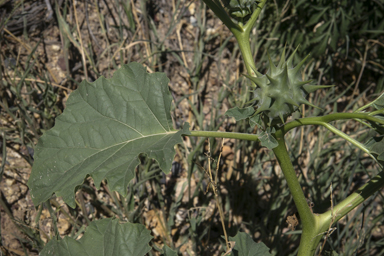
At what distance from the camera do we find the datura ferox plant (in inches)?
53.9

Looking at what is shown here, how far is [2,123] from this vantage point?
2.67 metres

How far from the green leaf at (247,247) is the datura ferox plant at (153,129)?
0.01 m

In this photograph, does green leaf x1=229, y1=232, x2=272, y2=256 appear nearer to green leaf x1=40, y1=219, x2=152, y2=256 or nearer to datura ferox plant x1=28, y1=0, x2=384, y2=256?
datura ferox plant x1=28, y1=0, x2=384, y2=256

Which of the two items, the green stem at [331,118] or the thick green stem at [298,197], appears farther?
the thick green stem at [298,197]

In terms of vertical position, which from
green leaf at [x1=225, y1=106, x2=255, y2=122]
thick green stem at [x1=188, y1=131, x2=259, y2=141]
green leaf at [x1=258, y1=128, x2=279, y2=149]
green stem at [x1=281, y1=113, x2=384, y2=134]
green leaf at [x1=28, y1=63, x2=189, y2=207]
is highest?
green leaf at [x1=28, y1=63, x2=189, y2=207]

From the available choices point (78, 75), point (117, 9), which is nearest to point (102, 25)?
point (117, 9)

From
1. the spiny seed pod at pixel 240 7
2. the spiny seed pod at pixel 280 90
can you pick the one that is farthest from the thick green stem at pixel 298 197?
the spiny seed pod at pixel 240 7

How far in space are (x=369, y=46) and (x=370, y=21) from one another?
0.27m

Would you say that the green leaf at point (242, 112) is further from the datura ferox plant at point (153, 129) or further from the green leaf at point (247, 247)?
the green leaf at point (247, 247)

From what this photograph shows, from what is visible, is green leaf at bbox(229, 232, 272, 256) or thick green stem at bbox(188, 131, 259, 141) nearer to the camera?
thick green stem at bbox(188, 131, 259, 141)

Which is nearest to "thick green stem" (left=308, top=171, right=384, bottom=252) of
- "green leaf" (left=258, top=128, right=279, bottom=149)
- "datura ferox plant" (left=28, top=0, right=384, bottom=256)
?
"datura ferox plant" (left=28, top=0, right=384, bottom=256)

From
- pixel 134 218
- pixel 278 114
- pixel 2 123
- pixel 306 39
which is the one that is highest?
pixel 2 123

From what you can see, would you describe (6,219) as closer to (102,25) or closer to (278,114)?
(102,25)

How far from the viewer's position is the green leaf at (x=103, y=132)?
5.14 ft
